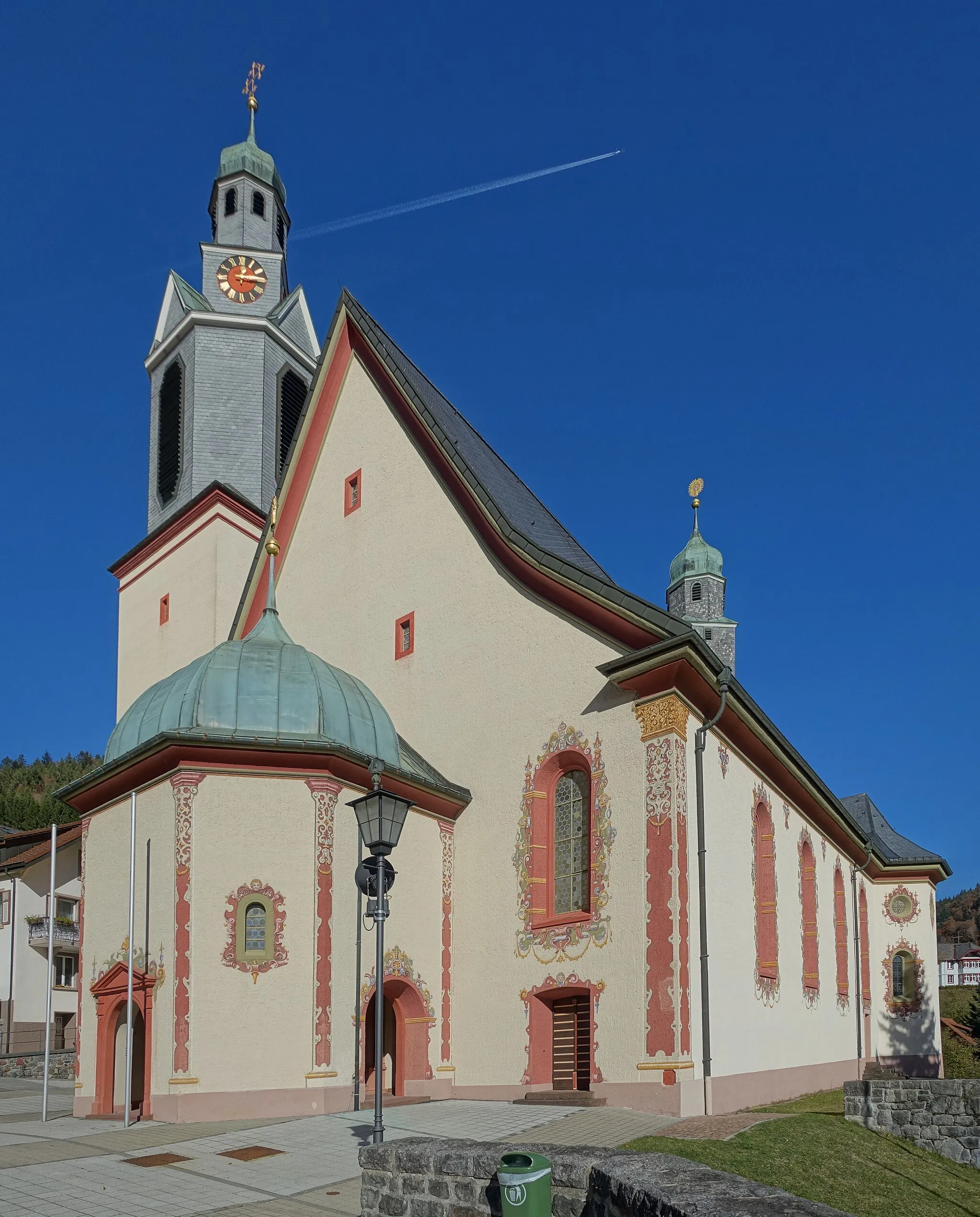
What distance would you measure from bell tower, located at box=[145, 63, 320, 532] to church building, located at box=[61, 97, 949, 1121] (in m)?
6.15

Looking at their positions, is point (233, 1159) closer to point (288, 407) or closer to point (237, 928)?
point (237, 928)

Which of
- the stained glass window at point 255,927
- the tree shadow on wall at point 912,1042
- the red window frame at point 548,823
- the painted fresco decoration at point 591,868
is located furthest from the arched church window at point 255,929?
the tree shadow on wall at point 912,1042

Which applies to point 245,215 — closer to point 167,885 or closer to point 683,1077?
point 167,885

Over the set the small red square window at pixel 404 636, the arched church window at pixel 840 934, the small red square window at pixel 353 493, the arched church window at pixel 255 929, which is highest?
the small red square window at pixel 353 493

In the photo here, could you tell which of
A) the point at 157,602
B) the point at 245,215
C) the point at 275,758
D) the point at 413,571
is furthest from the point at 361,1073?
the point at 245,215

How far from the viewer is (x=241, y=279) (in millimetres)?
33906

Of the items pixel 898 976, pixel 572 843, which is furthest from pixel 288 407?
pixel 898 976

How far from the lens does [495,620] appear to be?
→ 21.0 m

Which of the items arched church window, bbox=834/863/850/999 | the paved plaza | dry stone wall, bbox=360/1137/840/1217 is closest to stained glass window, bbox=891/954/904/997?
arched church window, bbox=834/863/850/999

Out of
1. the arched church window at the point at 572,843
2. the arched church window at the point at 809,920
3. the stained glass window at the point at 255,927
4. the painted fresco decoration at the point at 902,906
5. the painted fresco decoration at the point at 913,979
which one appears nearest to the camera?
the stained glass window at the point at 255,927

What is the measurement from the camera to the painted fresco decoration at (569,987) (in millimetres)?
17266

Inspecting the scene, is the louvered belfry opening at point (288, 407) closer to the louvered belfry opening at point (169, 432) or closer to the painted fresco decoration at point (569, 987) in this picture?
the louvered belfry opening at point (169, 432)

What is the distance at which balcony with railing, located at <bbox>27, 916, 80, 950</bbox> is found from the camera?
38438mm

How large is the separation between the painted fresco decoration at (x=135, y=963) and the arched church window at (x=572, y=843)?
5.79 m
